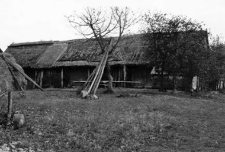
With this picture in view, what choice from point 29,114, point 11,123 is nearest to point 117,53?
point 29,114

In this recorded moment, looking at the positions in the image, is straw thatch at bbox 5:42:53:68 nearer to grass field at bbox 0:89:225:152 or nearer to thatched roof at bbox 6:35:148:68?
thatched roof at bbox 6:35:148:68

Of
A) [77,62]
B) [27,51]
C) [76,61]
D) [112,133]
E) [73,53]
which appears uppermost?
[27,51]

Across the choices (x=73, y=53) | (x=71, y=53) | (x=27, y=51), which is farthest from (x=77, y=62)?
(x=27, y=51)

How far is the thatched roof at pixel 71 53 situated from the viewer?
86.9 feet

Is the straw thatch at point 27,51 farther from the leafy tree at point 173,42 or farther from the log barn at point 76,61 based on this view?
the leafy tree at point 173,42

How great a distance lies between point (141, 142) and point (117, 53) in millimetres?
20325

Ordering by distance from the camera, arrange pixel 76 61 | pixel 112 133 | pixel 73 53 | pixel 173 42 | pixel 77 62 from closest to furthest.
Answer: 1. pixel 112 133
2. pixel 173 42
3. pixel 77 62
4. pixel 76 61
5. pixel 73 53

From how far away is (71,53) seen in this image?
29.5 meters

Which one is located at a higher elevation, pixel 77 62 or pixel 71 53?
pixel 71 53

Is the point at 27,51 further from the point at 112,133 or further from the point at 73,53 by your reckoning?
the point at 112,133

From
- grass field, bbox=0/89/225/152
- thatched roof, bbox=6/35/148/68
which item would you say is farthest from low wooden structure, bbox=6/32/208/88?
grass field, bbox=0/89/225/152

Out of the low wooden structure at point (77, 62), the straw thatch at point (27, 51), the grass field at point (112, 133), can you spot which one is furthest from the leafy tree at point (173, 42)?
the straw thatch at point (27, 51)

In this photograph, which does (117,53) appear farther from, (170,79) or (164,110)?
(164,110)

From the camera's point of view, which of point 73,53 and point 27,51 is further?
point 27,51
